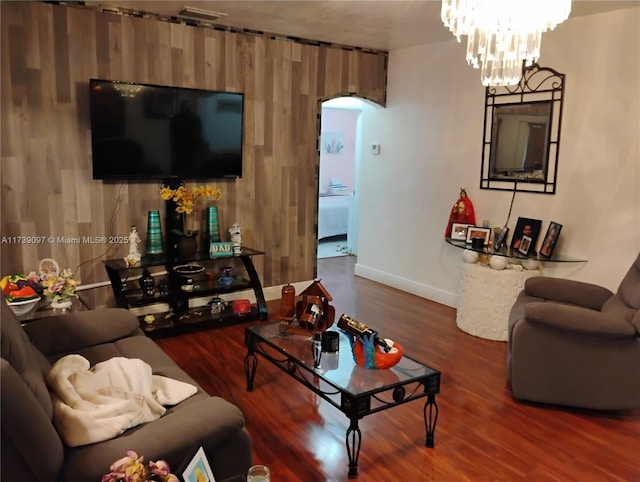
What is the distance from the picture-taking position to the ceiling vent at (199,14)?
3.92 meters

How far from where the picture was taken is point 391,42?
4988 millimetres

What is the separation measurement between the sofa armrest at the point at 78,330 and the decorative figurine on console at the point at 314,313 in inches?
36.3

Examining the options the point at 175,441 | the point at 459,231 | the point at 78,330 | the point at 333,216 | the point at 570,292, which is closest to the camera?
the point at 175,441

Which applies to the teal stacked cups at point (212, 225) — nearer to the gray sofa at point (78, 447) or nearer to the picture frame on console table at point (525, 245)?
the gray sofa at point (78, 447)

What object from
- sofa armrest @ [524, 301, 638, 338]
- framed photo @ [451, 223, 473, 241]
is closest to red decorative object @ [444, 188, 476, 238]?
framed photo @ [451, 223, 473, 241]

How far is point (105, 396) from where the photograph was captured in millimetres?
1919

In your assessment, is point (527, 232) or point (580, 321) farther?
point (527, 232)

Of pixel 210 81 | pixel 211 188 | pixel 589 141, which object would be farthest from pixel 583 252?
pixel 210 81

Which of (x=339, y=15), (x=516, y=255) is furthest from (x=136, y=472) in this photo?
(x=339, y=15)

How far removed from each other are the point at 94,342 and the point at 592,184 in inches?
139

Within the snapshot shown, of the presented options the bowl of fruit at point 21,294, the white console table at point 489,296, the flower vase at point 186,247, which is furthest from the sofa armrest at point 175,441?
the white console table at point 489,296

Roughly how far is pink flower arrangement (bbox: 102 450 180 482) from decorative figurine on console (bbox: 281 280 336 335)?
1575mm

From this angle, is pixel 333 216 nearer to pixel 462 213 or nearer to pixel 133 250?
pixel 462 213

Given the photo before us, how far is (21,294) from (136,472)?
223 centimetres
